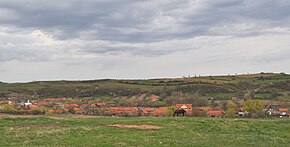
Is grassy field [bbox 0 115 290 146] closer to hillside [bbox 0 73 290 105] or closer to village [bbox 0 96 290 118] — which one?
village [bbox 0 96 290 118]

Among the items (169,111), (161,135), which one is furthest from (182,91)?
(161,135)

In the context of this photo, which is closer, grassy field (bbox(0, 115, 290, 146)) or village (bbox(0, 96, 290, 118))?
grassy field (bbox(0, 115, 290, 146))

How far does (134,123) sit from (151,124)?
5.34 feet

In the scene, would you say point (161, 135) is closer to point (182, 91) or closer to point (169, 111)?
point (169, 111)

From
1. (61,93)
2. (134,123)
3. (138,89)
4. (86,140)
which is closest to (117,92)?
(138,89)

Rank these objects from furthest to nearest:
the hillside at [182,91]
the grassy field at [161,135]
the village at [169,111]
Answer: the hillside at [182,91] < the village at [169,111] < the grassy field at [161,135]

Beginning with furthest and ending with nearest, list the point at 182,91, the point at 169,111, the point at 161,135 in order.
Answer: the point at 182,91, the point at 169,111, the point at 161,135

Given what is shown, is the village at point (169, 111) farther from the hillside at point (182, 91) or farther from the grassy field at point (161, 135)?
the hillside at point (182, 91)

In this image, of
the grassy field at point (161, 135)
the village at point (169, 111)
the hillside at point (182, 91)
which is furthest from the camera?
the hillside at point (182, 91)

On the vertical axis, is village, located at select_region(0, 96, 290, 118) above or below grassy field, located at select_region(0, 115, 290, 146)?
below

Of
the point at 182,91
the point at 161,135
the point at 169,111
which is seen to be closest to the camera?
the point at 161,135

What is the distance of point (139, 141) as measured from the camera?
20250 millimetres

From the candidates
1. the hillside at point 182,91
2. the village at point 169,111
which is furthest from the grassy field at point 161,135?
the hillside at point 182,91

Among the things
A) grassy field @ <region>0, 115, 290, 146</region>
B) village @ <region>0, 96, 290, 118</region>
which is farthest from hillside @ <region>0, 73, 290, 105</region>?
grassy field @ <region>0, 115, 290, 146</region>
